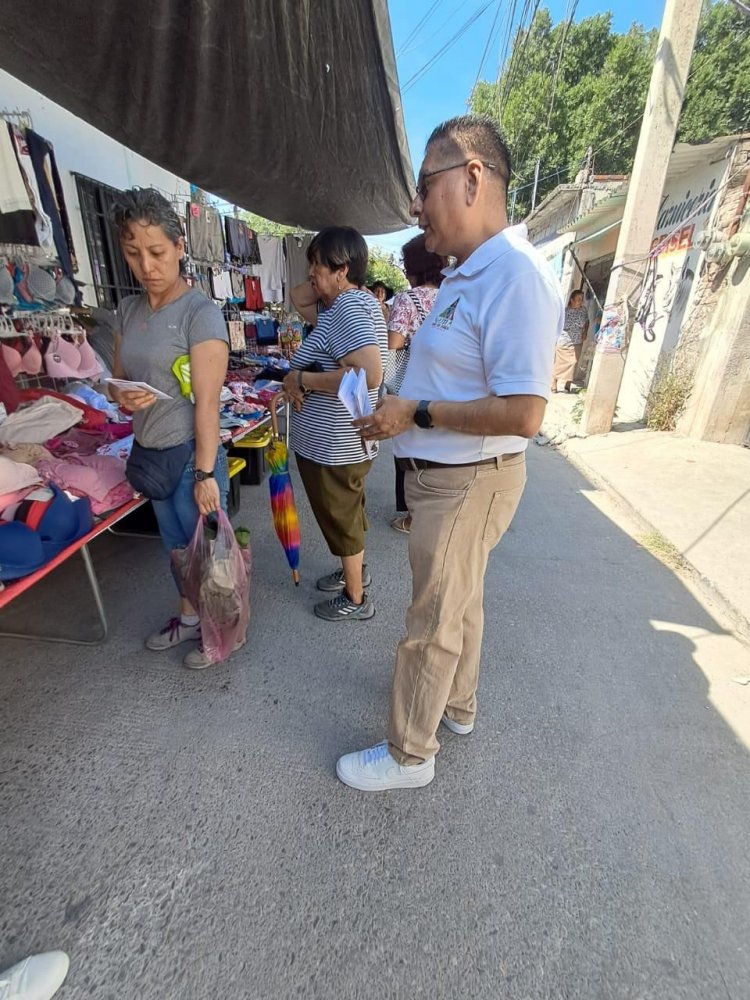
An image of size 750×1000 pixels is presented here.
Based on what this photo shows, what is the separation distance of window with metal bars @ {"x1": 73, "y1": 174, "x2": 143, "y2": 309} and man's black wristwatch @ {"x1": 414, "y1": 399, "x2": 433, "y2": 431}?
→ 446 centimetres

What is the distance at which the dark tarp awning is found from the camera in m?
2.13

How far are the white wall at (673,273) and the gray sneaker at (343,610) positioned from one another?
6.45 meters

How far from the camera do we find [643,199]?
5664mm

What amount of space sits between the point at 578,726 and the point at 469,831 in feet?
2.41

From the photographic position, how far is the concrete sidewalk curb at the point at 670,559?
2.81 m

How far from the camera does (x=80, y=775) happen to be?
169 centimetres

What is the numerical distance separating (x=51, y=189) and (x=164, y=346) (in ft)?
8.88

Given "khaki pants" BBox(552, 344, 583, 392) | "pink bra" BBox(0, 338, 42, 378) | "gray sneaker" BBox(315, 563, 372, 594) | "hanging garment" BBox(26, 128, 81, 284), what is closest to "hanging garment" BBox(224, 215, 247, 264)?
"hanging garment" BBox(26, 128, 81, 284)

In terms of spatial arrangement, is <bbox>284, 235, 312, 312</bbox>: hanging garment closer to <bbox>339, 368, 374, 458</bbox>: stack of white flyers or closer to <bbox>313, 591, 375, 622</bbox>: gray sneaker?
<bbox>313, 591, 375, 622</bbox>: gray sneaker

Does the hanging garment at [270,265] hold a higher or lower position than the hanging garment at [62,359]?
higher

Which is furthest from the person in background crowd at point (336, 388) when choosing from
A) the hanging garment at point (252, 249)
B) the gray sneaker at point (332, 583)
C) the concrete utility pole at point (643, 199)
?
the concrete utility pole at point (643, 199)

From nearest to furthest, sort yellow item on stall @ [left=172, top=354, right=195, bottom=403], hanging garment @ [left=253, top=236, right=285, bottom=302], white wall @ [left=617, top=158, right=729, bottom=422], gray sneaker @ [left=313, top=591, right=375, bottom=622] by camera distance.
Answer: yellow item on stall @ [left=172, top=354, right=195, bottom=403] < gray sneaker @ [left=313, top=591, right=375, bottom=622] < white wall @ [left=617, top=158, right=729, bottom=422] < hanging garment @ [left=253, top=236, right=285, bottom=302]

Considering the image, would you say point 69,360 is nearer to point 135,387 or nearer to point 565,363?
point 135,387

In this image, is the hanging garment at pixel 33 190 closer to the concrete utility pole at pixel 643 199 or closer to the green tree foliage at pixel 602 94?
the concrete utility pole at pixel 643 199
